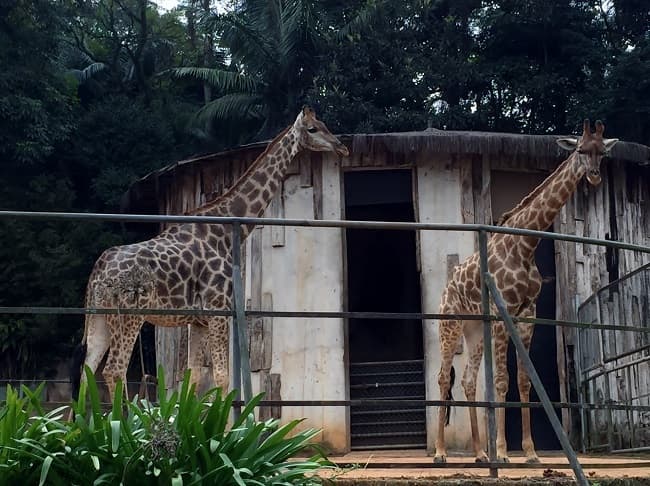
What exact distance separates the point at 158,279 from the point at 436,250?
15.4ft

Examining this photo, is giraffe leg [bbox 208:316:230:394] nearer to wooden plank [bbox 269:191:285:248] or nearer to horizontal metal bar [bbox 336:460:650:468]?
horizontal metal bar [bbox 336:460:650:468]

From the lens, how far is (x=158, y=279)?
9.40m

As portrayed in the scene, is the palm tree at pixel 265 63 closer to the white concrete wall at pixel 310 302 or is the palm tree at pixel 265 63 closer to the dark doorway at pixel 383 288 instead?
the dark doorway at pixel 383 288

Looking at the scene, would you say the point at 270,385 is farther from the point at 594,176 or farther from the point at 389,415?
the point at 594,176

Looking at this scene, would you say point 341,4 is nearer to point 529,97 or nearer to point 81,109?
point 529,97

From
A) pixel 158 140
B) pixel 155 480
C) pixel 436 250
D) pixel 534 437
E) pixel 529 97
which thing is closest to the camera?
pixel 155 480

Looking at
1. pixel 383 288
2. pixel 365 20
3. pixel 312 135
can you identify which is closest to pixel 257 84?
pixel 365 20

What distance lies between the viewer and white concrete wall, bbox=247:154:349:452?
499 inches

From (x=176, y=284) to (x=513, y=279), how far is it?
3.13m

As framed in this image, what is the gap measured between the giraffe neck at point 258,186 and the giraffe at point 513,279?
208 centimetres

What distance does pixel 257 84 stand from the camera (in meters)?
29.2

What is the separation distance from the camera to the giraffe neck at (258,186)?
407 inches

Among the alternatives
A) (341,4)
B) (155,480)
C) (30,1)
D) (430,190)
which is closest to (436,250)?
(430,190)

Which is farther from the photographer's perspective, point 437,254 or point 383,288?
point 383,288
